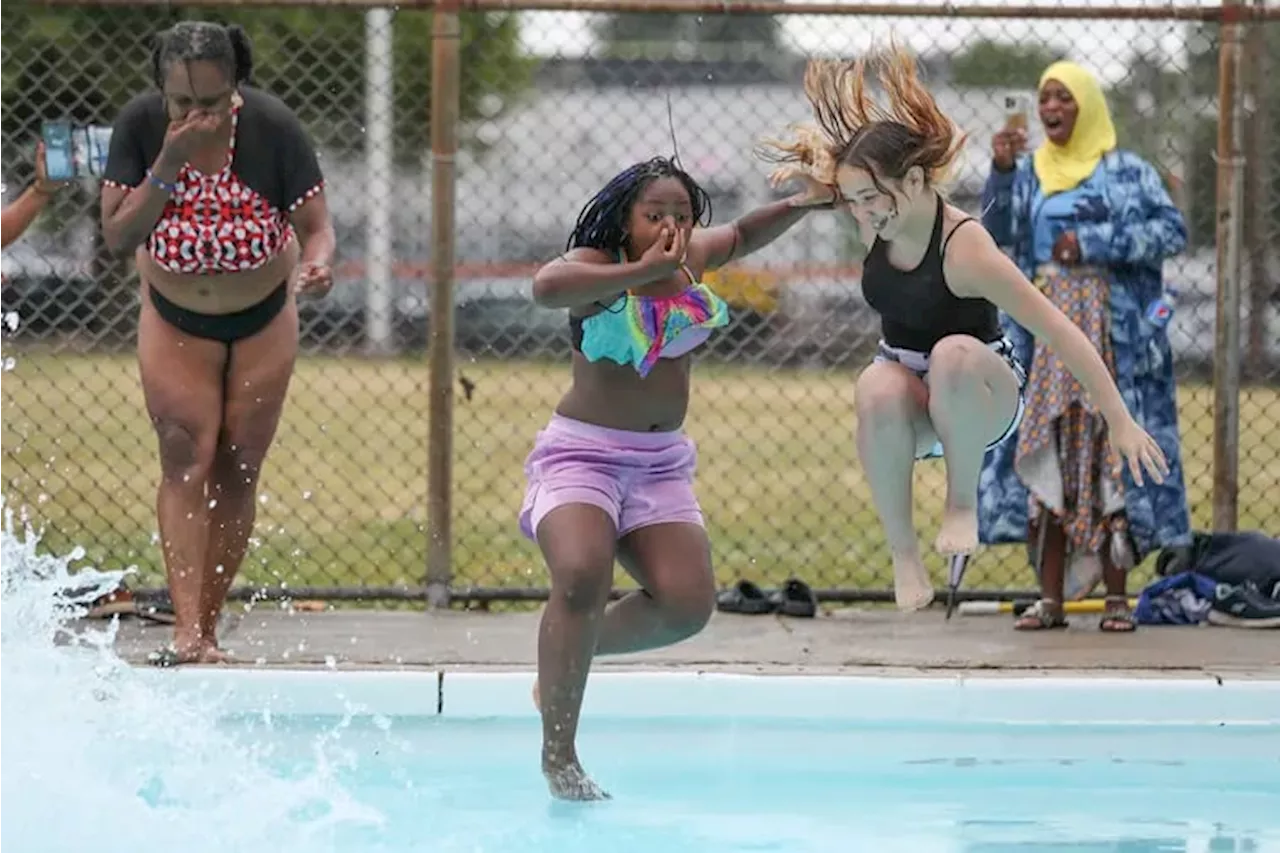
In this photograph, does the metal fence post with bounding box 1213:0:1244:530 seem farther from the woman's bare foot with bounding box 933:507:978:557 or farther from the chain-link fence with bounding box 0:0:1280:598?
the woman's bare foot with bounding box 933:507:978:557

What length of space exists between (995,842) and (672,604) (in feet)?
3.35

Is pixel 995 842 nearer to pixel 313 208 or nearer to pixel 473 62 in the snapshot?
pixel 313 208

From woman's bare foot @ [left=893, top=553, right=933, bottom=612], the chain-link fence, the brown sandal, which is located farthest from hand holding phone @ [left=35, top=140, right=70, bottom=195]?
the brown sandal

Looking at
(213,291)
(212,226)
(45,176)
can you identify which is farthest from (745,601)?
(45,176)

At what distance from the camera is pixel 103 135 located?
7.04 meters

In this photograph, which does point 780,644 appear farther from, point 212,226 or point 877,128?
point 877,128

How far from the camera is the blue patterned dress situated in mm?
7699

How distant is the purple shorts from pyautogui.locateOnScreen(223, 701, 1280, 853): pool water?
79 centimetres

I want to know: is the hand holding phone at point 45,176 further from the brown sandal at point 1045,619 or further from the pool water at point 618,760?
the brown sandal at point 1045,619

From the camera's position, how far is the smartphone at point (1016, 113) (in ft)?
→ 25.7

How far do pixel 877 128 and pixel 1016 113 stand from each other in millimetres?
2502

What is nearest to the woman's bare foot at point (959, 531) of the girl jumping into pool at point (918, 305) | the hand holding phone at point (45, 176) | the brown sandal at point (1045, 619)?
the girl jumping into pool at point (918, 305)

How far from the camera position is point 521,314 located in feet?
48.4

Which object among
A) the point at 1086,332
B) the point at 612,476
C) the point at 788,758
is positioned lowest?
the point at 788,758
